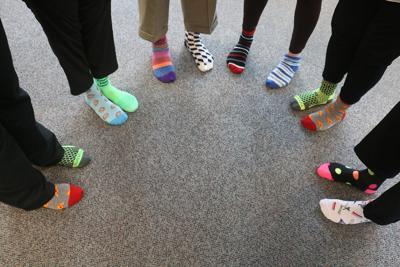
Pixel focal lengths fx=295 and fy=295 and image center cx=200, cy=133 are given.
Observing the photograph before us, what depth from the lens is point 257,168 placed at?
1.14m

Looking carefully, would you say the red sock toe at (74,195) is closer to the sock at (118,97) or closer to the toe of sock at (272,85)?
the sock at (118,97)

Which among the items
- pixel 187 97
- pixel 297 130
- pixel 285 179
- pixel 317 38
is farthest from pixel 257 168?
pixel 317 38

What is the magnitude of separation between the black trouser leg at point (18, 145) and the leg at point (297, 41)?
100 centimetres

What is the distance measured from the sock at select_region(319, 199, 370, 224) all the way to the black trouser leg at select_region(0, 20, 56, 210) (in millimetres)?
933

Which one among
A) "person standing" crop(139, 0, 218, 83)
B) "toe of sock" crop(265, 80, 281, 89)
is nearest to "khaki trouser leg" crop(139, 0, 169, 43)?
"person standing" crop(139, 0, 218, 83)

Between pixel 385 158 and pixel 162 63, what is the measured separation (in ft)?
3.27

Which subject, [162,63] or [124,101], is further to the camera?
[162,63]

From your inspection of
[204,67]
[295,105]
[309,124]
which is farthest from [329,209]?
[204,67]

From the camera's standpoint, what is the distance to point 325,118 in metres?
1.24

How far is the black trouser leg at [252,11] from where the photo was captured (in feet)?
4.18

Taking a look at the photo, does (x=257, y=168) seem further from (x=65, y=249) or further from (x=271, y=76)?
(x=65, y=249)

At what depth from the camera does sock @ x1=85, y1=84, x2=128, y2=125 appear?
1.22 m

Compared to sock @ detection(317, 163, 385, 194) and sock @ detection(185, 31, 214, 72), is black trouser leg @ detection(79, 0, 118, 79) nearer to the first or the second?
sock @ detection(185, 31, 214, 72)

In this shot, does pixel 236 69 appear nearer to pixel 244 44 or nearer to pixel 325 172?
pixel 244 44
